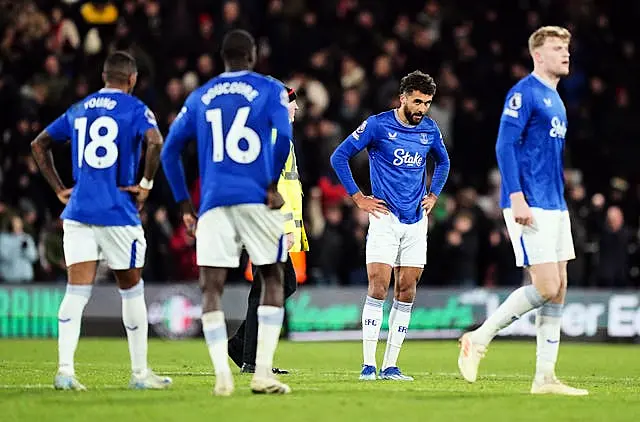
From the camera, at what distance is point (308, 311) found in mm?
22828

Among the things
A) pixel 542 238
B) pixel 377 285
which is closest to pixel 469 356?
pixel 542 238

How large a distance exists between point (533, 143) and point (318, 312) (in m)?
12.2

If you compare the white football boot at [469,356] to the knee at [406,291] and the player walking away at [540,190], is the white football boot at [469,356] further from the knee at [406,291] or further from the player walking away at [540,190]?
the knee at [406,291]

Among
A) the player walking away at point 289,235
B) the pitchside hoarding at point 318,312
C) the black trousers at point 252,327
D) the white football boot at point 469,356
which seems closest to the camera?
the white football boot at point 469,356

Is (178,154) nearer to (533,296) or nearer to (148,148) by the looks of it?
(148,148)

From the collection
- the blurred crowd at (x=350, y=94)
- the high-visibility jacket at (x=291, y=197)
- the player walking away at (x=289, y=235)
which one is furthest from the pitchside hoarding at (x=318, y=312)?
the high-visibility jacket at (x=291, y=197)

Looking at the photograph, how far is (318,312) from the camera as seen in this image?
2283 cm

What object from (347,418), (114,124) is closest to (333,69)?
(114,124)

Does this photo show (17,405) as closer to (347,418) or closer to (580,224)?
(347,418)

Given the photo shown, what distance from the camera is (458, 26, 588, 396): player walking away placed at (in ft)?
35.5

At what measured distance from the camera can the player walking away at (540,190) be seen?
10.8 meters

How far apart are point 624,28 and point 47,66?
1151 centimetres

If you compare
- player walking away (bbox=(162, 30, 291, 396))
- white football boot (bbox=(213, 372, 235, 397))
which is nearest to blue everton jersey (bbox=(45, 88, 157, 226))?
player walking away (bbox=(162, 30, 291, 396))

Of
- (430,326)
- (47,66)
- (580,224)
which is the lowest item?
(430,326)
